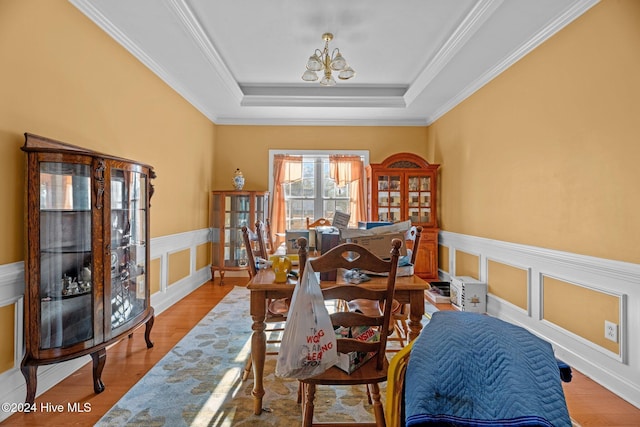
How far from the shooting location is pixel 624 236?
6.57 ft

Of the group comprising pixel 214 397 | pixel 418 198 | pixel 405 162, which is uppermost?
pixel 405 162

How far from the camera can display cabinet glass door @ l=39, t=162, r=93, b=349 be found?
184 cm

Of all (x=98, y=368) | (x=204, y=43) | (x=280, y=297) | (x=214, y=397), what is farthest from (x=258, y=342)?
(x=204, y=43)

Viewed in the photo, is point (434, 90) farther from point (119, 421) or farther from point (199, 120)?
point (119, 421)

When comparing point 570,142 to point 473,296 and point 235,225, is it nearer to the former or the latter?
point 473,296

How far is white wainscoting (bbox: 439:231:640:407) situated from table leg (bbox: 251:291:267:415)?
7.45 feet

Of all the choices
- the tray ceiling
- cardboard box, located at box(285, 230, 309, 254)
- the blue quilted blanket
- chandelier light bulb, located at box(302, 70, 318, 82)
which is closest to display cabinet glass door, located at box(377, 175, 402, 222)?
the tray ceiling

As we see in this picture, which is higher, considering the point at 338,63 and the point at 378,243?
the point at 338,63

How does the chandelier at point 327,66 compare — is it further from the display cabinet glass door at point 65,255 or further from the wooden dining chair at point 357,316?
the wooden dining chair at point 357,316

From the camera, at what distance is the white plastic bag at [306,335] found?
1.29 m

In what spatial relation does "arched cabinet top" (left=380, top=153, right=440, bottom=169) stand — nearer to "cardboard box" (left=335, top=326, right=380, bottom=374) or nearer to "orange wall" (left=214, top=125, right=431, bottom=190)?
"orange wall" (left=214, top=125, right=431, bottom=190)

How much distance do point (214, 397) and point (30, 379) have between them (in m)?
1.04

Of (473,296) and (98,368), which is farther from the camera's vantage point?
(473,296)

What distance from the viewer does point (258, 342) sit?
1790 millimetres
